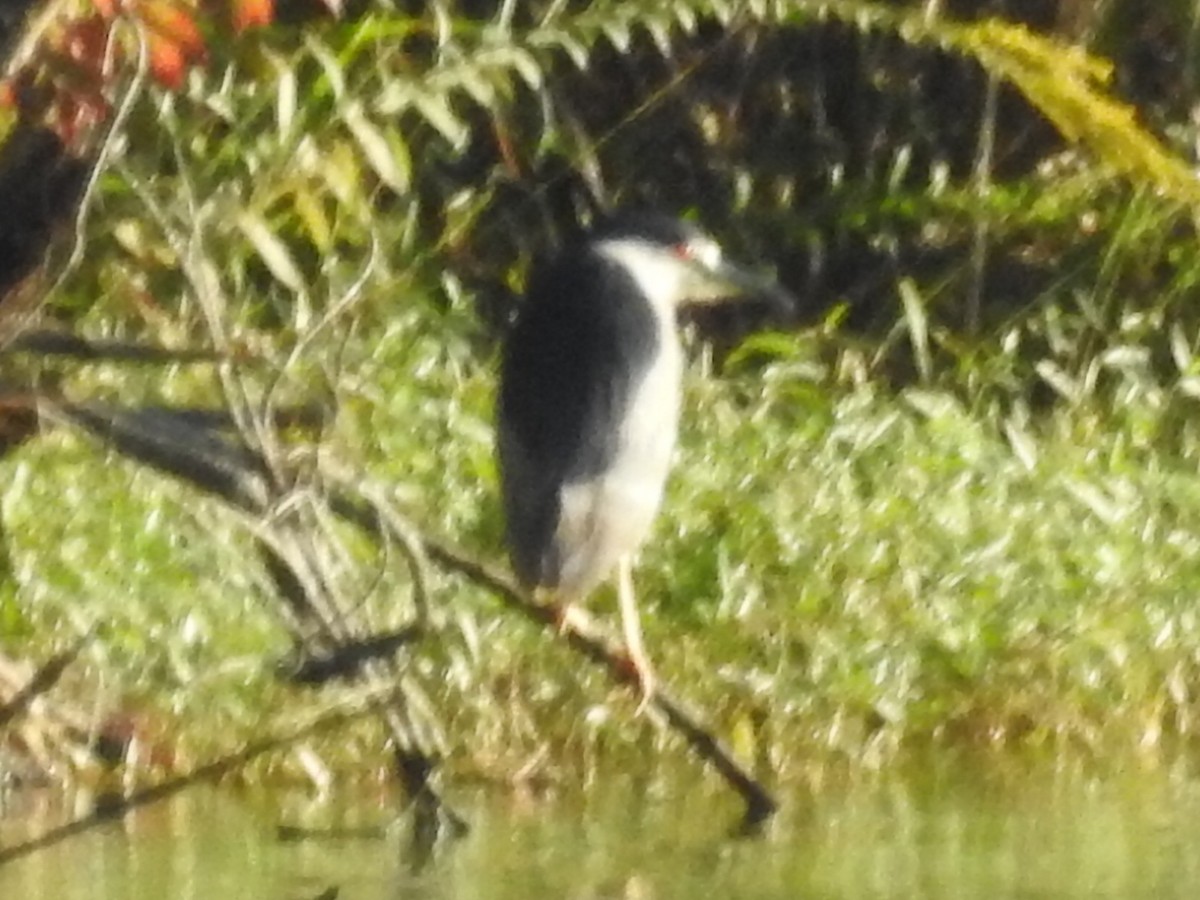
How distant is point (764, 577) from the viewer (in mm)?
4906

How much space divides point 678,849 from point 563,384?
654 mm

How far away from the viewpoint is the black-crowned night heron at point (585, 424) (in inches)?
151

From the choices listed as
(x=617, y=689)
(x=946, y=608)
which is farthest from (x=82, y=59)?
(x=946, y=608)

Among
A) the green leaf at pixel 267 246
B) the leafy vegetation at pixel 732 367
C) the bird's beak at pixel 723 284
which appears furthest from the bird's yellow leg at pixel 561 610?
the green leaf at pixel 267 246

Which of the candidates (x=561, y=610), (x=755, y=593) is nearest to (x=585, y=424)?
(x=561, y=610)

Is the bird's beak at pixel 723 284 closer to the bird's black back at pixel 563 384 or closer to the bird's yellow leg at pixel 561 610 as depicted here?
the bird's black back at pixel 563 384

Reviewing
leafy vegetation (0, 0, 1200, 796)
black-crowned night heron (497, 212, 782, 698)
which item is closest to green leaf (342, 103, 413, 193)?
leafy vegetation (0, 0, 1200, 796)

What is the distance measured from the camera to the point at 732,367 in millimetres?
5949

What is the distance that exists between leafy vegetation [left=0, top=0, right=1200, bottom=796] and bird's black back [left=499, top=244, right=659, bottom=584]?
25 cm

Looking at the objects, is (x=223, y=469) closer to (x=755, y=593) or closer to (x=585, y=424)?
(x=585, y=424)

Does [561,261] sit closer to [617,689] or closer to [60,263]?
[617,689]

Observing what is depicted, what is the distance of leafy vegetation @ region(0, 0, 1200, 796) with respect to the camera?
15.0 ft

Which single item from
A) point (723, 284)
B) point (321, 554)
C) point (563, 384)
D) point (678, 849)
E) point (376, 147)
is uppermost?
point (376, 147)

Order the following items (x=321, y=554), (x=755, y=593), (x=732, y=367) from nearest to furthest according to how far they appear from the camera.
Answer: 1. (x=321, y=554)
2. (x=755, y=593)
3. (x=732, y=367)
